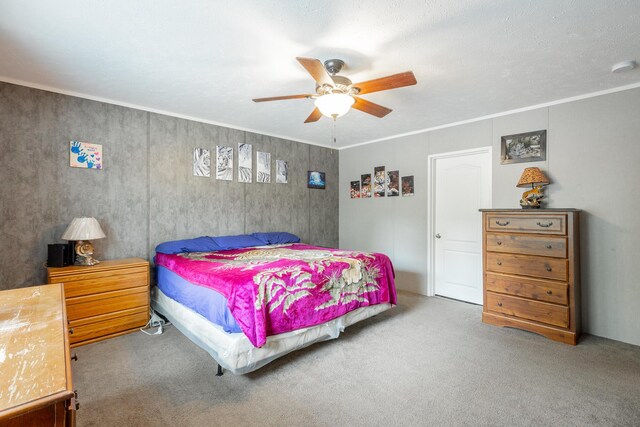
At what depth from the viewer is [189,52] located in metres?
2.27

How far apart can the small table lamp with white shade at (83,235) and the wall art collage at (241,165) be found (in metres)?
1.32

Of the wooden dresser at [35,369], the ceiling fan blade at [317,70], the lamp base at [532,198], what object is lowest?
the wooden dresser at [35,369]

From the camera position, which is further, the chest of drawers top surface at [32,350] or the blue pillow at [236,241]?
the blue pillow at [236,241]

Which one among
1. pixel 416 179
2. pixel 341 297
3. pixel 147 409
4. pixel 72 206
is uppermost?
pixel 416 179

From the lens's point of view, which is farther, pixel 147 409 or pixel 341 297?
pixel 341 297

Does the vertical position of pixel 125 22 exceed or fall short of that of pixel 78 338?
it exceeds it

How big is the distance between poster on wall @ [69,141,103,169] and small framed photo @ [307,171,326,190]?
114 inches

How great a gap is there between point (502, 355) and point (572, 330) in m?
0.78

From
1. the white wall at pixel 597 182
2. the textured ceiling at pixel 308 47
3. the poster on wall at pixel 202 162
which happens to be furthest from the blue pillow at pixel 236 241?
the white wall at pixel 597 182

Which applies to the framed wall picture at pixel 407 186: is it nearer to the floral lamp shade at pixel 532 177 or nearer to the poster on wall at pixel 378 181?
the poster on wall at pixel 378 181

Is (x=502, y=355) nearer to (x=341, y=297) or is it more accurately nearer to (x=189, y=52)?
(x=341, y=297)

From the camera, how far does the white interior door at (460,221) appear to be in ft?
13.0

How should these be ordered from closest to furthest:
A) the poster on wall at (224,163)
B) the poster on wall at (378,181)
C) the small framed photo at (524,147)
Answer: the small framed photo at (524,147) < the poster on wall at (224,163) < the poster on wall at (378,181)

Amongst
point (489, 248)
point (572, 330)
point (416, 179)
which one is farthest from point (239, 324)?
point (416, 179)
